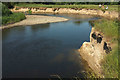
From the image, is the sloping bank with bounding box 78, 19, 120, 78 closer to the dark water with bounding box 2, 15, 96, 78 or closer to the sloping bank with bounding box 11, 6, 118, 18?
the dark water with bounding box 2, 15, 96, 78

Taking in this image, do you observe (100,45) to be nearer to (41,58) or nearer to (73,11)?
(41,58)

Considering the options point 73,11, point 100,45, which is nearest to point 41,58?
point 100,45

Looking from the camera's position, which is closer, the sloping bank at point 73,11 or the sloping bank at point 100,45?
the sloping bank at point 100,45

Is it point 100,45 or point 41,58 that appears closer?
point 100,45

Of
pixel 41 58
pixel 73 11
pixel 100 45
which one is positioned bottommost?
pixel 41 58

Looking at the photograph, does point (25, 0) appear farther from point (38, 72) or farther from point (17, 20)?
point (38, 72)

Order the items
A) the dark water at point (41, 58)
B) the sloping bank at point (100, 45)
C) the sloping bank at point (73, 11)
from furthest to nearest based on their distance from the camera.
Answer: the sloping bank at point (73, 11), the dark water at point (41, 58), the sloping bank at point (100, 45)

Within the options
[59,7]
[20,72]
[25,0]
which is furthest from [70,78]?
[25,0]

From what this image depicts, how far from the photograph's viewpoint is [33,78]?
12.7 m

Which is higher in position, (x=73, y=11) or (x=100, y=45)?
(x=73, y=11)

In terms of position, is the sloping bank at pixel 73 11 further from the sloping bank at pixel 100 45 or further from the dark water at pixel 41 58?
the sloping bank at pixel 100 45

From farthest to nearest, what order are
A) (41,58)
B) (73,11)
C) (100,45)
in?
1. (73,11)
2. (41,58)
3. (100,45)

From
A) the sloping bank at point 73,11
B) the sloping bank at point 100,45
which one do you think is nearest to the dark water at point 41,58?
the sloping bank at point 100,45

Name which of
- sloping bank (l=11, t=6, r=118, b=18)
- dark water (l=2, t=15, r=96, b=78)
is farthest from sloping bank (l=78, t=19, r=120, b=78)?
sloping bank (l=11, t=6, r=118, b=18)
